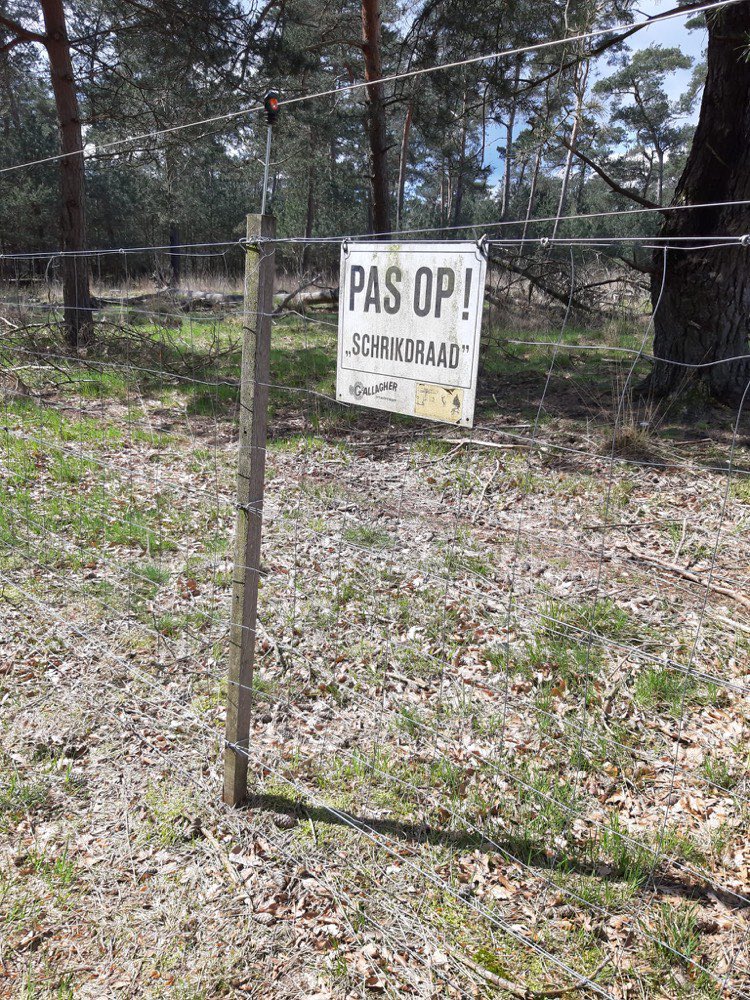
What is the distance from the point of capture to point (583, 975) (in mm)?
2137

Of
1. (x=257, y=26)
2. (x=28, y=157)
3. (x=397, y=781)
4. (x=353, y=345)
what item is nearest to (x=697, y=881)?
(x=397, y=781)

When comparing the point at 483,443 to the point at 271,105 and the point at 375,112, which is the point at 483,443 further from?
the point at 375,112

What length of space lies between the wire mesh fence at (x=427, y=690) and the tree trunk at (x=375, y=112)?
6.88 m

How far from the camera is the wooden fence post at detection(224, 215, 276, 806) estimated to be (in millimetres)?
2444


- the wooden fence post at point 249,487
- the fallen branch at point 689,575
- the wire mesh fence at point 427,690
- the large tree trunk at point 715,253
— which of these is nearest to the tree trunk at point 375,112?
the large tree trunk at point 715,253

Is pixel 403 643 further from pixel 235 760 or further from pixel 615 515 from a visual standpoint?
pixel 615 515

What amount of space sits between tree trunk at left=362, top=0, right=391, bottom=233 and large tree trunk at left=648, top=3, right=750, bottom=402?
573 centimetres

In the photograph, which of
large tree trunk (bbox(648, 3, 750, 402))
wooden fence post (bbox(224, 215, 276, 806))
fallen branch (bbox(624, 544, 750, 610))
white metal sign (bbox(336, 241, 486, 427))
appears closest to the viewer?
white metal sign (bbox(336, 241, 486, 427))

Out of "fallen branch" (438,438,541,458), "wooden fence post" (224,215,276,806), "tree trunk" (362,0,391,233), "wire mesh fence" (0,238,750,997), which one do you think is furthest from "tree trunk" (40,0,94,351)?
"wooden fence post" (224,215,276,806)

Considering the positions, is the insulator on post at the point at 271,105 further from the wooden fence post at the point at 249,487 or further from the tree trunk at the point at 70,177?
the tree trunk at the point at 70,177

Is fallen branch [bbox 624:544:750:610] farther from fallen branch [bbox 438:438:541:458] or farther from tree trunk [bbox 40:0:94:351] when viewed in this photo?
tree trunk [bbox 40:0:94:351]

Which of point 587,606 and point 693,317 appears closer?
point 587,606

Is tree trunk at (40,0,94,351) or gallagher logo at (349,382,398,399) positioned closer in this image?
gallagher logo at (349,382,398,399)

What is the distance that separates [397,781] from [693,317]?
6261 millimetres
